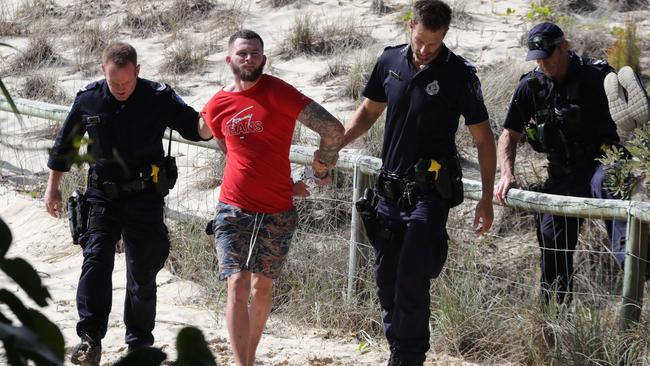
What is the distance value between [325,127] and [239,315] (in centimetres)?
97

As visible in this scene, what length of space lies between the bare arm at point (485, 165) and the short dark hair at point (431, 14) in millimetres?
481

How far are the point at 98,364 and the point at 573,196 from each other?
8.45 feet

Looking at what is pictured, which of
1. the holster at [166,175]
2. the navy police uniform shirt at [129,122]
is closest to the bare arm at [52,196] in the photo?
the navy police uniform shirt at [129,122]

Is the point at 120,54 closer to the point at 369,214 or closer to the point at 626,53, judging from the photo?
the point at 369,214

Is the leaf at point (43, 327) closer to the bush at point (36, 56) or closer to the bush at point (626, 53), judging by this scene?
the bush at point (626, 53)

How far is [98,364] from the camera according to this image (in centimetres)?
560

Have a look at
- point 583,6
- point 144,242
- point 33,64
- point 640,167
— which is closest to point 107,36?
point 33,64

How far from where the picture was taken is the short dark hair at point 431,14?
4.91m

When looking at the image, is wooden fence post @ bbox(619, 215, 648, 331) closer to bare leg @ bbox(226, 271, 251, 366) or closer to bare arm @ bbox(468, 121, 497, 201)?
bare arm @ bbox(468, 121, 497, 201)

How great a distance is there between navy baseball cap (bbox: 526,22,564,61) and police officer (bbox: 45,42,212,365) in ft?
5.76

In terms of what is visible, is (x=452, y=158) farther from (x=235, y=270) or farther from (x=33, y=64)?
(x=33, y=64)

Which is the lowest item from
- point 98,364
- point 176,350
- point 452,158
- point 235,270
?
point 98,364

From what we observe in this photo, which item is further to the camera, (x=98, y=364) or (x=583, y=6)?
(x=583, y=6)

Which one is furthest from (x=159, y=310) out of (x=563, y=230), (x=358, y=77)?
(x=358, y=77)
